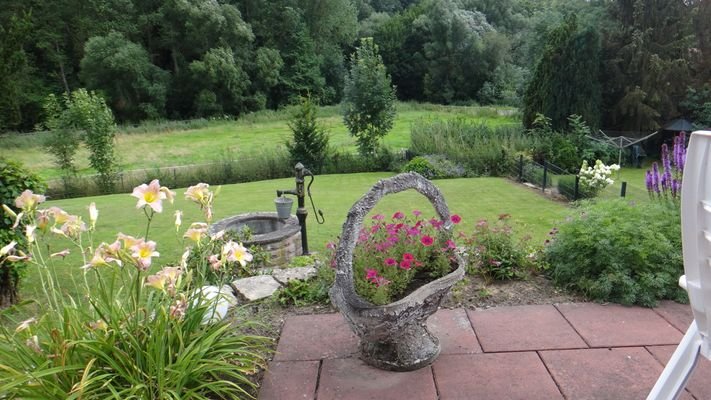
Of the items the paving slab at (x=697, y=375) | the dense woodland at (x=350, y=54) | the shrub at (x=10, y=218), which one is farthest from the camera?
the dense woodland at (x=350, y=54)

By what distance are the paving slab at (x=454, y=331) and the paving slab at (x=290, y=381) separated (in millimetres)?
616

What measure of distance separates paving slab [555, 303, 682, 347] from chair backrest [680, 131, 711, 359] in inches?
48.6

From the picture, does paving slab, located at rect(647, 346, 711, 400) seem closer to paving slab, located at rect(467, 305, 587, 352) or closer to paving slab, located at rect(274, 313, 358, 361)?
paving slab, located at rect(467, 305, 587, 352)

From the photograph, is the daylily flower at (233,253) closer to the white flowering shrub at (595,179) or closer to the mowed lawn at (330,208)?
the mowed lawn at (330,208)

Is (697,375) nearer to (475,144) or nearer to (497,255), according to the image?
(497,255)

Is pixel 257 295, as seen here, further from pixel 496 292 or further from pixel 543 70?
pixel 543 70

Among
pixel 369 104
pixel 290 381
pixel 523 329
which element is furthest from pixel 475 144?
pixel 290 381

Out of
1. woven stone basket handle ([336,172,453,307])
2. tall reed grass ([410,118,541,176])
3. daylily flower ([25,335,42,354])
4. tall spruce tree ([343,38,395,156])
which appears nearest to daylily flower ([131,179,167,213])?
daylily flower ([25,335,42,354])

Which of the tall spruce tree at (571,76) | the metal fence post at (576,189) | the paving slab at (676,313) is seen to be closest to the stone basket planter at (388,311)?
the paving slab at (676,313)

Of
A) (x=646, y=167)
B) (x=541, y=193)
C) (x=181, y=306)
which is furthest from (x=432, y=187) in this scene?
(x=646, y=167)

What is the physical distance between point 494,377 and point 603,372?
45 cm

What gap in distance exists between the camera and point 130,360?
165 cm

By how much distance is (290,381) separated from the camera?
77.2 inches

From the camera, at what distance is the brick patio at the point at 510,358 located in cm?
186
